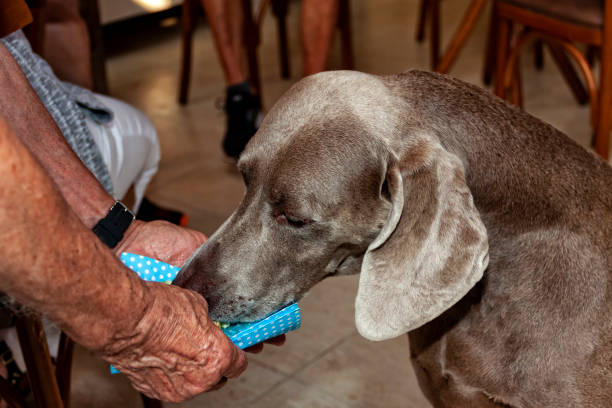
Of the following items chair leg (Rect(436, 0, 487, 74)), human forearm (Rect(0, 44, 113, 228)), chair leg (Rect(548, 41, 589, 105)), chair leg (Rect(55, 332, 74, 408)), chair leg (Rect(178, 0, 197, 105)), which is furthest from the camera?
chair leg (Rect(178, 0, 197, 105))

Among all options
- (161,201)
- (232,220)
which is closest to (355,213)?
(232,220)

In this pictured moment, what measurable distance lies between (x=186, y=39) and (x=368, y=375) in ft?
7.32

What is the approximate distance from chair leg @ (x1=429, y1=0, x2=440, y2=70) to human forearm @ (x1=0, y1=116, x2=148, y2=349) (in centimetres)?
304

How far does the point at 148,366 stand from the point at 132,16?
388 centimetres

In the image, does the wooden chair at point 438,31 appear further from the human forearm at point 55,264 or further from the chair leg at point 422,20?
the human forearm at point 55,264

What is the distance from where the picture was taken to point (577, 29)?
256 cm

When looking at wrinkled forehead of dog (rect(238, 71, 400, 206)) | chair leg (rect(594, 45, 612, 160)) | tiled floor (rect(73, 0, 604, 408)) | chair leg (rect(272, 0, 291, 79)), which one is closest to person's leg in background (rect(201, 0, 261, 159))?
tiled floor (rect(73, 0, 604, 408))

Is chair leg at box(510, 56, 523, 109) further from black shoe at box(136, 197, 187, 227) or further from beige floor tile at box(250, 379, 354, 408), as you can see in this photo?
beige floor tile at box(250, 379, 354, 408)

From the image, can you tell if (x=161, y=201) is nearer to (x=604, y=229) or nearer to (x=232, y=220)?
(x=232, y=220)

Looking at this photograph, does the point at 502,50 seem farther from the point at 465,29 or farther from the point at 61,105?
the point at 61,105

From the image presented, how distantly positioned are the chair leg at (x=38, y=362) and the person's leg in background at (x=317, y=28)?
1.98 meters

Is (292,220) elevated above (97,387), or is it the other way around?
(292,220)

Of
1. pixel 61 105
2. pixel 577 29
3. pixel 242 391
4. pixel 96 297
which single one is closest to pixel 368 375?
pixel 242 391

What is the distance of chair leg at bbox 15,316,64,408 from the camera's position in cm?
134
